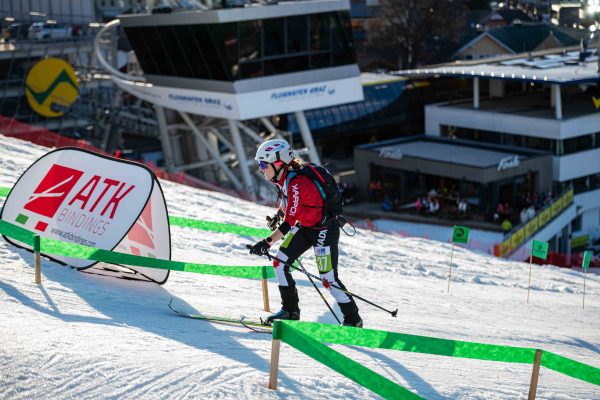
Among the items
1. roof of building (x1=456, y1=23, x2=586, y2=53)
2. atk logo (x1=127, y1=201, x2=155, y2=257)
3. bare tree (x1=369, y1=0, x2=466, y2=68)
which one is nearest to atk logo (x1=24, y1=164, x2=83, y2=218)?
atk logo (x1=127, y1=201, x2=155, y2=257)

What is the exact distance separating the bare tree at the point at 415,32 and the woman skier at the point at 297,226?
62.4m

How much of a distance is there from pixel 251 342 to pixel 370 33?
235 ft

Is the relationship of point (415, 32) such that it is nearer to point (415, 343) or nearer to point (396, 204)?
point (396, 204)

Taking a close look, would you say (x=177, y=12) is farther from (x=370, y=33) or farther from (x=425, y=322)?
(x=370, y=33)

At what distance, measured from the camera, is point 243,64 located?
31719 mm

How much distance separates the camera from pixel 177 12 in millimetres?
33438

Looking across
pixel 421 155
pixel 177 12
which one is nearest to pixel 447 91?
pixel 421 155

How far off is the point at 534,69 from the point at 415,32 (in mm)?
27718

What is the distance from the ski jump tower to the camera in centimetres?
3141

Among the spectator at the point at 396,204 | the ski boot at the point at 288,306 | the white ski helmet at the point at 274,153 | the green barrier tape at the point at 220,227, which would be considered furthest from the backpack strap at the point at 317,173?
the spectator at the point at 396,204

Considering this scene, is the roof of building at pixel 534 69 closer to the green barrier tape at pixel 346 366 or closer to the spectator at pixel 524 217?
the spectator at pixel 524 217

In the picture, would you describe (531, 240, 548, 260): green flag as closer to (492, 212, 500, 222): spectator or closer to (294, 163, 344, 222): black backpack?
(294, 163, 344, 222): black backpack

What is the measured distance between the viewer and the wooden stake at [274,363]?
7.26 metres

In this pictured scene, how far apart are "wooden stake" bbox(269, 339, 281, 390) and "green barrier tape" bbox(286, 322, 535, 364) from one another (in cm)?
34
